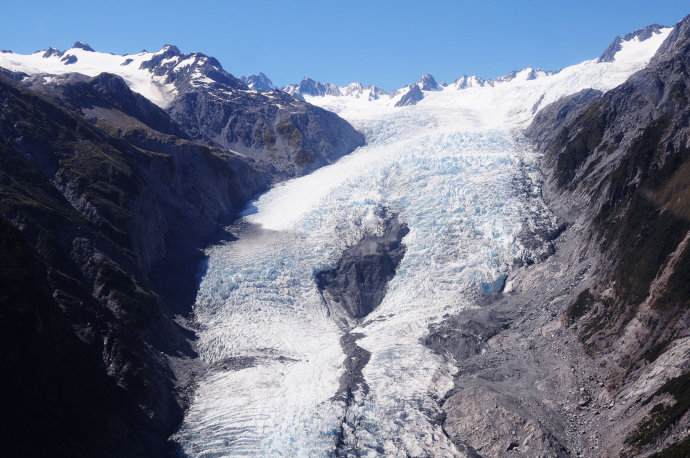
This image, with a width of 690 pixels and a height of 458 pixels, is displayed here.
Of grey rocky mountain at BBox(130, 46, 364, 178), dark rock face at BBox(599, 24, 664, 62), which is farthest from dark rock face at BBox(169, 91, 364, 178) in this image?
dark rock face at BBox(599, 24, 664, 62)

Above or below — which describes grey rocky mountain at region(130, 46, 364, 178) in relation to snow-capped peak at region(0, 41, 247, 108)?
below

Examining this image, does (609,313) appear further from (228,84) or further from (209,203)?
(228,84)

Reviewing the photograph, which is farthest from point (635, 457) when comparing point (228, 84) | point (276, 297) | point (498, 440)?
point (228, 84)

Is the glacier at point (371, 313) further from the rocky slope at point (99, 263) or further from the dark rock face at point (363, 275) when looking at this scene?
the rocky slope at point (99, 263)

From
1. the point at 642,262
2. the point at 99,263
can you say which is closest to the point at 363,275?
the point at 99,263

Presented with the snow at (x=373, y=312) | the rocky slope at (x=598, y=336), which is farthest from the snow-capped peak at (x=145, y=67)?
the rocky slope at (x=598, y=336)

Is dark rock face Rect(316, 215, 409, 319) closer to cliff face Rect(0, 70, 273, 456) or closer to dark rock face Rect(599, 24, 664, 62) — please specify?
cliff face Rect(0, 70, 273, 456)
